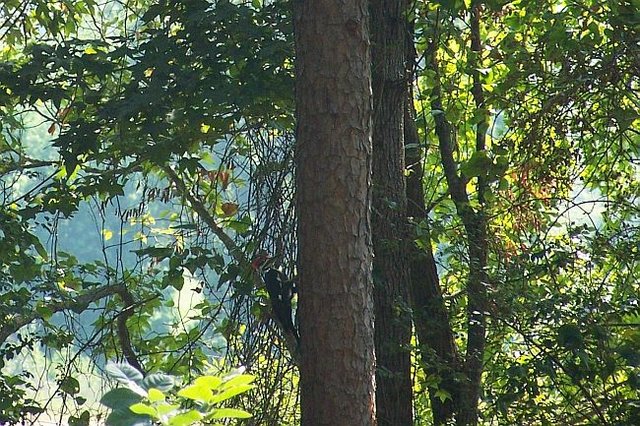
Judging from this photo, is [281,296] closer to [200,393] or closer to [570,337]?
[570,337]

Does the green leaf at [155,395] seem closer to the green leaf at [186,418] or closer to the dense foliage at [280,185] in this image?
the green leaf at [186,418]

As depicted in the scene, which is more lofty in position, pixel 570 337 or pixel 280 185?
pixel 280 185

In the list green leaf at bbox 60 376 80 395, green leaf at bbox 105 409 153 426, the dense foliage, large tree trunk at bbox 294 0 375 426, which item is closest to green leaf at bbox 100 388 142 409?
green leaf at bbox 105 409 153 426

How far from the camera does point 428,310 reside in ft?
15.8

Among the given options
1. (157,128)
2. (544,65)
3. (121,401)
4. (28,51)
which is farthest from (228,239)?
(121,401)

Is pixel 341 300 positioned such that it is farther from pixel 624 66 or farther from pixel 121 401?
pixel 624 66

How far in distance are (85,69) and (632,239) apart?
2647mm

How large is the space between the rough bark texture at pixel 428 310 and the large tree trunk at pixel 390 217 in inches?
5.7

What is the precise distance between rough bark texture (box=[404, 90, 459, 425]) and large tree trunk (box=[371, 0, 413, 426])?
0.48 feet

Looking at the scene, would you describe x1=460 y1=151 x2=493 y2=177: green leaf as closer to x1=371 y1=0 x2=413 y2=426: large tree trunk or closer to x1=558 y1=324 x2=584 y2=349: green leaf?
x1=371 y1=0 x2=413 y2=426: large tree trunk

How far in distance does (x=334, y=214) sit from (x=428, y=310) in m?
1.98

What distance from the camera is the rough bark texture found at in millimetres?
4543

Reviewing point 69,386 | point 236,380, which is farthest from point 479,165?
point 236,380

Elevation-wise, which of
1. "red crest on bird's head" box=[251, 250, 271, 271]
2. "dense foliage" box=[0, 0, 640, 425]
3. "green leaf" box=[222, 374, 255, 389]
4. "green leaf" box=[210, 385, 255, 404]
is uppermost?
"dense foliage" box=[0, 0, 640, 425]
